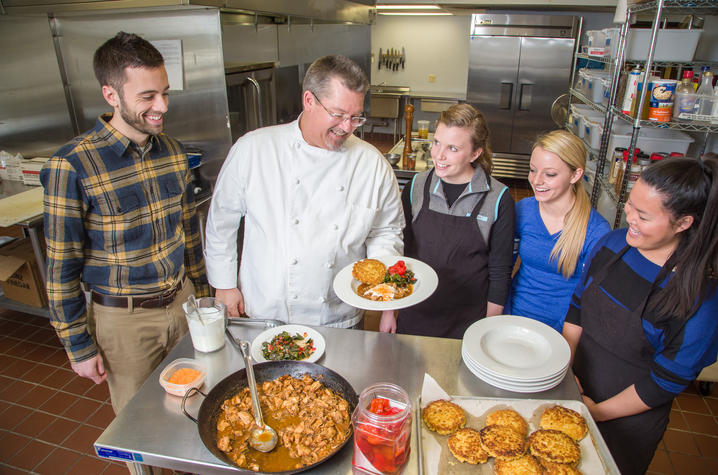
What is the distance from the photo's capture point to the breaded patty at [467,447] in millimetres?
1190

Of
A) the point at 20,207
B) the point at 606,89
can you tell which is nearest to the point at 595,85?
the point at 606,89

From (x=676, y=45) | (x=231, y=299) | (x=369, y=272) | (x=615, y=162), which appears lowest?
(x=231, y=299)

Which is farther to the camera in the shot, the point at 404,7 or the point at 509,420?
the point at 404,7

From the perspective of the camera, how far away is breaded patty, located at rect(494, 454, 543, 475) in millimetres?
1154

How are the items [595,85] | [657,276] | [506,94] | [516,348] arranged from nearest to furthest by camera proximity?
[657,276] < [516,348] < [595,85] < [506,94]

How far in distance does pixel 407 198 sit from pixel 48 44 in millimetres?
3417

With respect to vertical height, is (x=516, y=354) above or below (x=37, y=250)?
above

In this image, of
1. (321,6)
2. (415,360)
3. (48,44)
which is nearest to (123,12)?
(48,44)

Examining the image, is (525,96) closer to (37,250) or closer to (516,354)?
(516,354)

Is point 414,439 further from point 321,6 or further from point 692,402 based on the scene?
Result: point 321,6

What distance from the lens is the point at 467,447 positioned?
121cm

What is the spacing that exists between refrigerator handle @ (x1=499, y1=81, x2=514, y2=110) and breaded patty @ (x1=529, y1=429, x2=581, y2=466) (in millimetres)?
6976

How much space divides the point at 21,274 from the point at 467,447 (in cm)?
352

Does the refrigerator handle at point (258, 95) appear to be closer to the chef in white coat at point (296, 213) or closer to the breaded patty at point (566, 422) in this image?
the chef in white coat at point (296, 213)
